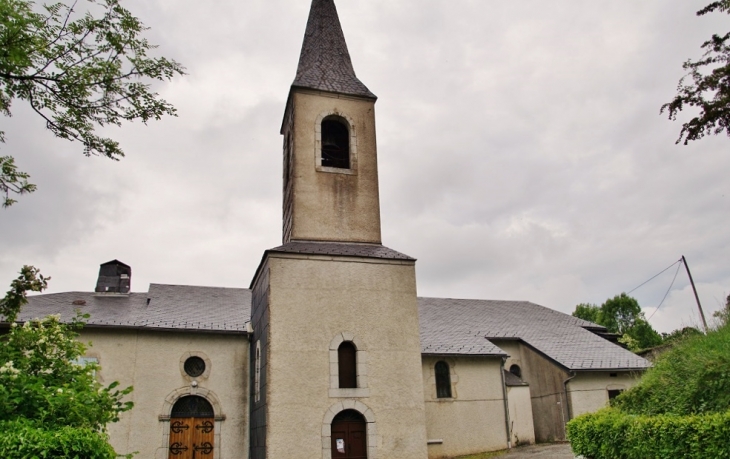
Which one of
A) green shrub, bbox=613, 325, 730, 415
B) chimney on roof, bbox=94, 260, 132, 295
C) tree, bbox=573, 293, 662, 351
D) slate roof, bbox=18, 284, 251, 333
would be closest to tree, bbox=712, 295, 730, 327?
green shrub, bbox=613, 325, 730, 415

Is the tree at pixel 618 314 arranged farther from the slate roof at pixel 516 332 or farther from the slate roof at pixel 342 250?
the slate roof at pixel 342 250

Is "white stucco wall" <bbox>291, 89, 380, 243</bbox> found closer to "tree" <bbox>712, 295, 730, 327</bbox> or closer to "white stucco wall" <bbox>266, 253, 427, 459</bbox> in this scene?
"white stucco wall" <bbox>266, 253, 427, 459</bbox>

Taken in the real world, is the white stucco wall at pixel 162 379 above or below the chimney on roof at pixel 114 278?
below

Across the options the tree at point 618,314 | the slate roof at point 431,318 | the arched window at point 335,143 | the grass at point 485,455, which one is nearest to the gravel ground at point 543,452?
the grass at point 485,455

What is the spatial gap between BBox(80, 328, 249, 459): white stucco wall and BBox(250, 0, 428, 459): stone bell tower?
1031 mm

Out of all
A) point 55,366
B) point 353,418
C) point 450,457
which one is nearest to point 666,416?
point 353,418

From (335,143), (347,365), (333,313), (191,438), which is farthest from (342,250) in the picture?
(191,438)

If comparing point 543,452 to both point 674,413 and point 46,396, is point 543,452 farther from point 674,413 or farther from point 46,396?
point 46,396

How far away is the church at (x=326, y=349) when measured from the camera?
13469 mm

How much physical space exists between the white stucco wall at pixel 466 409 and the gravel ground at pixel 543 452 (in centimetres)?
91

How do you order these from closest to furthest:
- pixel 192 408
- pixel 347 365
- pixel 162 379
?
pixel 347 365 → pixel 162 379 → pixel 192 408

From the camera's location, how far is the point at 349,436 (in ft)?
43.7

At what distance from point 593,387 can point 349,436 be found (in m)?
11.7

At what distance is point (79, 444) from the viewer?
6.89 meters
